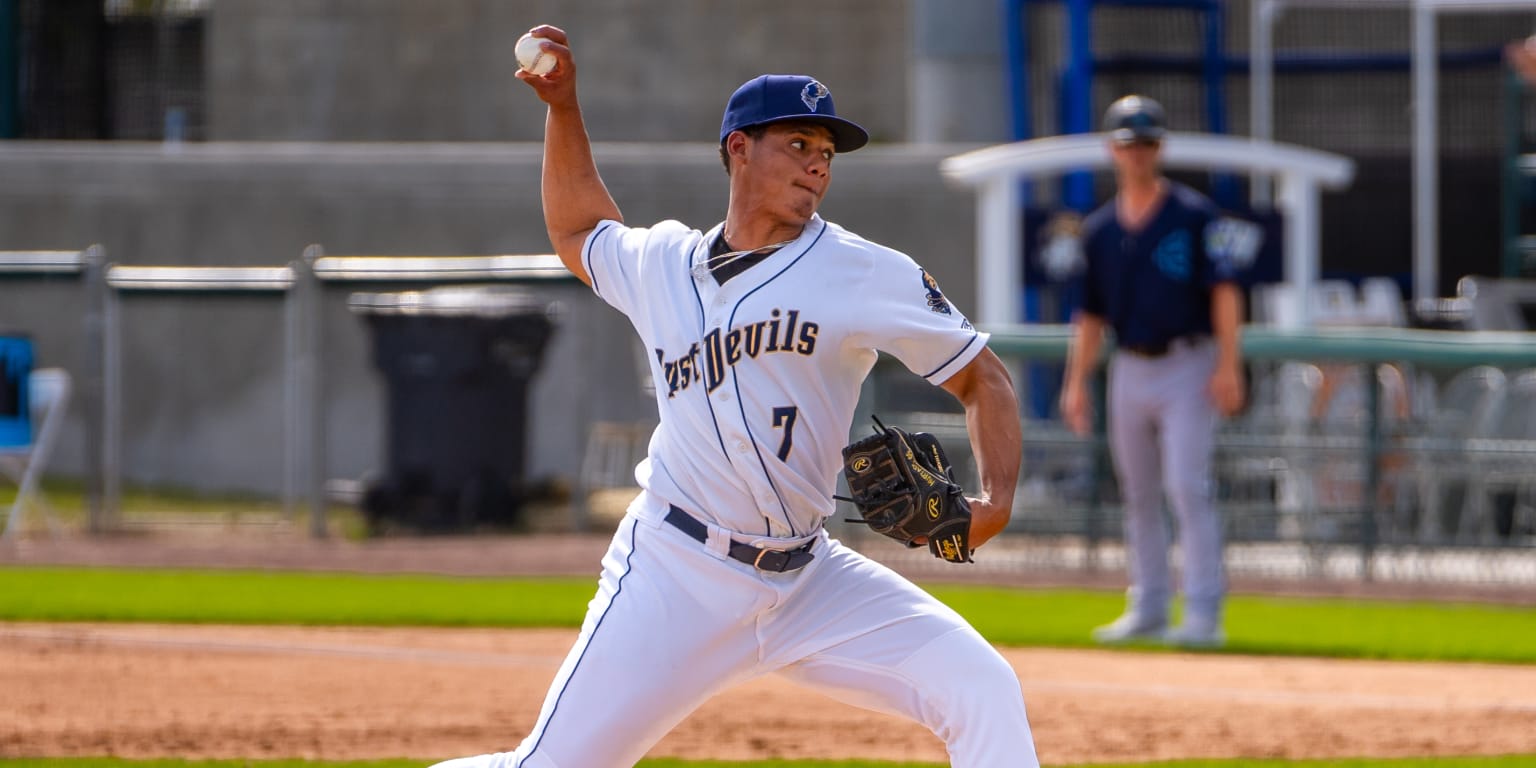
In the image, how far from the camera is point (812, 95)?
3963 mm

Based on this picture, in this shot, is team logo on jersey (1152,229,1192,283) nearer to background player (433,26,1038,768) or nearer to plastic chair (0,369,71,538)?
background player (433,26,1038,768)

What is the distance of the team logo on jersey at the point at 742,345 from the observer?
3854 millimetres

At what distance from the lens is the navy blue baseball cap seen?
394 cm

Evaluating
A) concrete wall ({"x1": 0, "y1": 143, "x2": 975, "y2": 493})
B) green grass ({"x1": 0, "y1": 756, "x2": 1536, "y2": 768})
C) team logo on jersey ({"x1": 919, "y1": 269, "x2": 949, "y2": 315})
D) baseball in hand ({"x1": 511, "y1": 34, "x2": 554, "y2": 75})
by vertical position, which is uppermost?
concrete wall ({"x1": 0, "y1": 143, "x2": 975, "y2": 493})

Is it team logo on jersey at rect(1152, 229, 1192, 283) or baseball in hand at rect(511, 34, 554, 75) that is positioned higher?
baseball in hand at rect(511, 34, 554, 75)

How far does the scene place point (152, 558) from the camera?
12.2 m

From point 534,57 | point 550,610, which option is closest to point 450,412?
point 550,610

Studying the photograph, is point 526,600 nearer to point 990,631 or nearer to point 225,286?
point 990,631

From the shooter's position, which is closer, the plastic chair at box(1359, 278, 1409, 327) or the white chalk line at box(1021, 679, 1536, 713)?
the white chalk line at box(1021, 679, 1536, 713)

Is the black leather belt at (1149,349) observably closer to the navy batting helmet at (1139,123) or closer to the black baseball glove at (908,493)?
the navy batting helmet at (1139,123)

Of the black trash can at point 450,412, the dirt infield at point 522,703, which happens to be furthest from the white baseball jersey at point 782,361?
the black trash can at point 450,412

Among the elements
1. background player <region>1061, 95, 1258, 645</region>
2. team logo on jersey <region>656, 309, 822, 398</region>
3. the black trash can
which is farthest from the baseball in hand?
the black trash can

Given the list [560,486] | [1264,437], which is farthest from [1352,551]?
[560,486]

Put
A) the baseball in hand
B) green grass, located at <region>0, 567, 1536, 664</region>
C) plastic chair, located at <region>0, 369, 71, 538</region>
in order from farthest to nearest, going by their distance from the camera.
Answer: plastic chair, located at <region>0, 369, 71, 538</region>
green grass, located at <region>0, 567, 1536, 664</region>
the baseball in hand
